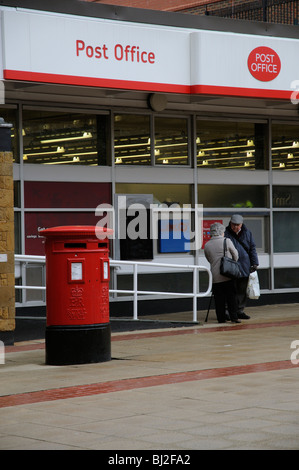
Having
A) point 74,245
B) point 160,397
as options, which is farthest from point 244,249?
point 160,397

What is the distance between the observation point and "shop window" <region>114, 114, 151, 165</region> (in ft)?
51.8

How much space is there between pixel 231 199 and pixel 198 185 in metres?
0.84

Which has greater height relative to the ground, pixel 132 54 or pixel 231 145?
pixel 132 54

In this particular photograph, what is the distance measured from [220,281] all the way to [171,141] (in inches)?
139

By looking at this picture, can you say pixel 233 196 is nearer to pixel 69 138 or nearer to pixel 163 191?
pixel 163 191

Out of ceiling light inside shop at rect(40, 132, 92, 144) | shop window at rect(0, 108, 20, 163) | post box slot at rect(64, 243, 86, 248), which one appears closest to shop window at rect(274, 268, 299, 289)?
ceiling light inside shop at rect(40, 132, 92, 144)

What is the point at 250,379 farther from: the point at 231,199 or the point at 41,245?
the point at 231,199

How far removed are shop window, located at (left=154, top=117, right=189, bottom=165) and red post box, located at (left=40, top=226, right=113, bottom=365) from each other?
655 centimetres

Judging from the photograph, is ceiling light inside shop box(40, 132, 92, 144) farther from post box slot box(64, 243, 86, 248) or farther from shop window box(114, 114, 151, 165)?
post box slot box(64, 243, 86, 248)

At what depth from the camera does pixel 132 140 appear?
15922mm

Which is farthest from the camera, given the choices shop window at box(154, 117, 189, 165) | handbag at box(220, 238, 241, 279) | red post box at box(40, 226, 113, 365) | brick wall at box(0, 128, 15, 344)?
shop window at box(154, 117, 189, 165)

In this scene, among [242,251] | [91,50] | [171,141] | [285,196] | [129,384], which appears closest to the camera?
[129,384]

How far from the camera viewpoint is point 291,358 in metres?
9.99

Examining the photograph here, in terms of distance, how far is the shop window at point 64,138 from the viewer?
583 inches
